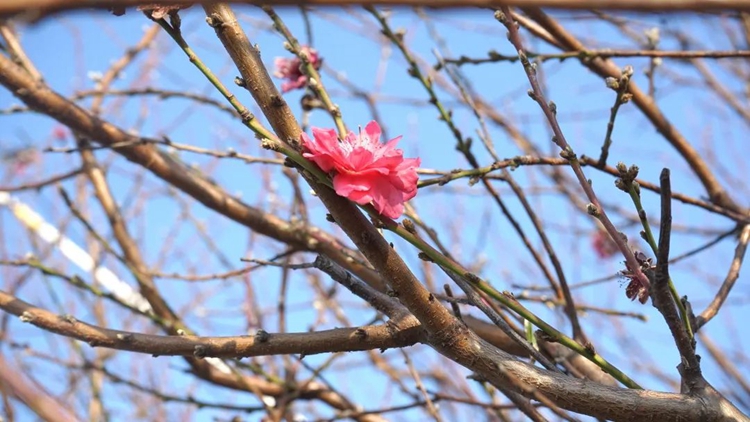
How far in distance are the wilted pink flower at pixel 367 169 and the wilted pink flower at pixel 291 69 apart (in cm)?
82

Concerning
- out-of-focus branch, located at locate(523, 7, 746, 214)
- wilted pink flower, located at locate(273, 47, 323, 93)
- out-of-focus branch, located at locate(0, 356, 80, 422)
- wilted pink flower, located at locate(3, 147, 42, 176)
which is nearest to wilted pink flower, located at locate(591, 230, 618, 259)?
out-of-focus branch, located at locate(523, 7, 746, 214)

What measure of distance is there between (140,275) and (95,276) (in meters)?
0.88

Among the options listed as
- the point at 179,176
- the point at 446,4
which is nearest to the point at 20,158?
the point at 179,176

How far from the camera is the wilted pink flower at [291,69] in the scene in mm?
1775

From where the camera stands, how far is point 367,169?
35.9 inches

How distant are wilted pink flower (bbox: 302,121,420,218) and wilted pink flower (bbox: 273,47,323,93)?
2.68ft

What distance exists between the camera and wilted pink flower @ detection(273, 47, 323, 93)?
177cm

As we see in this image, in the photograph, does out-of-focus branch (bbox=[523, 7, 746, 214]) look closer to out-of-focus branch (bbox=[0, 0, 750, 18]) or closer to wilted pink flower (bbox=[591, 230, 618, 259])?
wilted pink flower (bbox=[591, 230, 618, 259])

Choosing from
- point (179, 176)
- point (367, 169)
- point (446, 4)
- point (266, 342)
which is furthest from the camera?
point (179, 176)

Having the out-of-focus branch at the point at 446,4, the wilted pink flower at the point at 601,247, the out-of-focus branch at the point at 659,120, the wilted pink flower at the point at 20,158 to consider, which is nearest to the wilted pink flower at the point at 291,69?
the out-of-focus branch at the point at 659,120

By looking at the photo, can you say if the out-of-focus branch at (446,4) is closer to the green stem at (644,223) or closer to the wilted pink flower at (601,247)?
the green stem at (644,223)

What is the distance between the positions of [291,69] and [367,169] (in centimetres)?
96

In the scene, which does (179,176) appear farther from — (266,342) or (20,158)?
(20,158)

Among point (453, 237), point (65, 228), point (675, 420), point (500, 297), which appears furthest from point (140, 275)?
point (453, 237)
